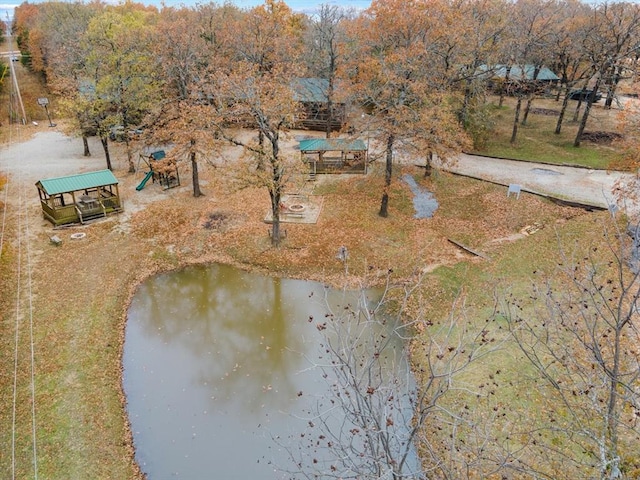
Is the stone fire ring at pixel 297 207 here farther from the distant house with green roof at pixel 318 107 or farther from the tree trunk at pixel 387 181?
the distant house with green roof at pixel 318 107

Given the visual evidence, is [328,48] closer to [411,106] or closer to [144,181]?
[411,106]

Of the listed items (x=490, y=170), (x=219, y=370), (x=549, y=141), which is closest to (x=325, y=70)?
(x=490, y=170)

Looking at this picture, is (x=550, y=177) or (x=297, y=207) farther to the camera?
(x=550, y=177)

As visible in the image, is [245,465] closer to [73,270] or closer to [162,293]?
[162,293]

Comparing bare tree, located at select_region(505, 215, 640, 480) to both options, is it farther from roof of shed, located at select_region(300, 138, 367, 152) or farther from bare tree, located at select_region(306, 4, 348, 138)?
bare tree, located at select_region(306, 4, 348, 138)

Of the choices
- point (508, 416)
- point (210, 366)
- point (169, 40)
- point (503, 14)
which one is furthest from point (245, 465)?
point (503, 14)

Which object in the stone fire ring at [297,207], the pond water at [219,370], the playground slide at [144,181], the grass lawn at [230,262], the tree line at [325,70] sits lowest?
the pond water at [219,370]

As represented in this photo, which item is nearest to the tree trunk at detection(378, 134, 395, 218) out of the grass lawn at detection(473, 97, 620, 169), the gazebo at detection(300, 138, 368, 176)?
the gazebo at detection(300, 138, 368, 176)

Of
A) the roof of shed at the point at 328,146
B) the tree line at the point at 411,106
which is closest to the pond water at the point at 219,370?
the tree line at the point at 411,106
